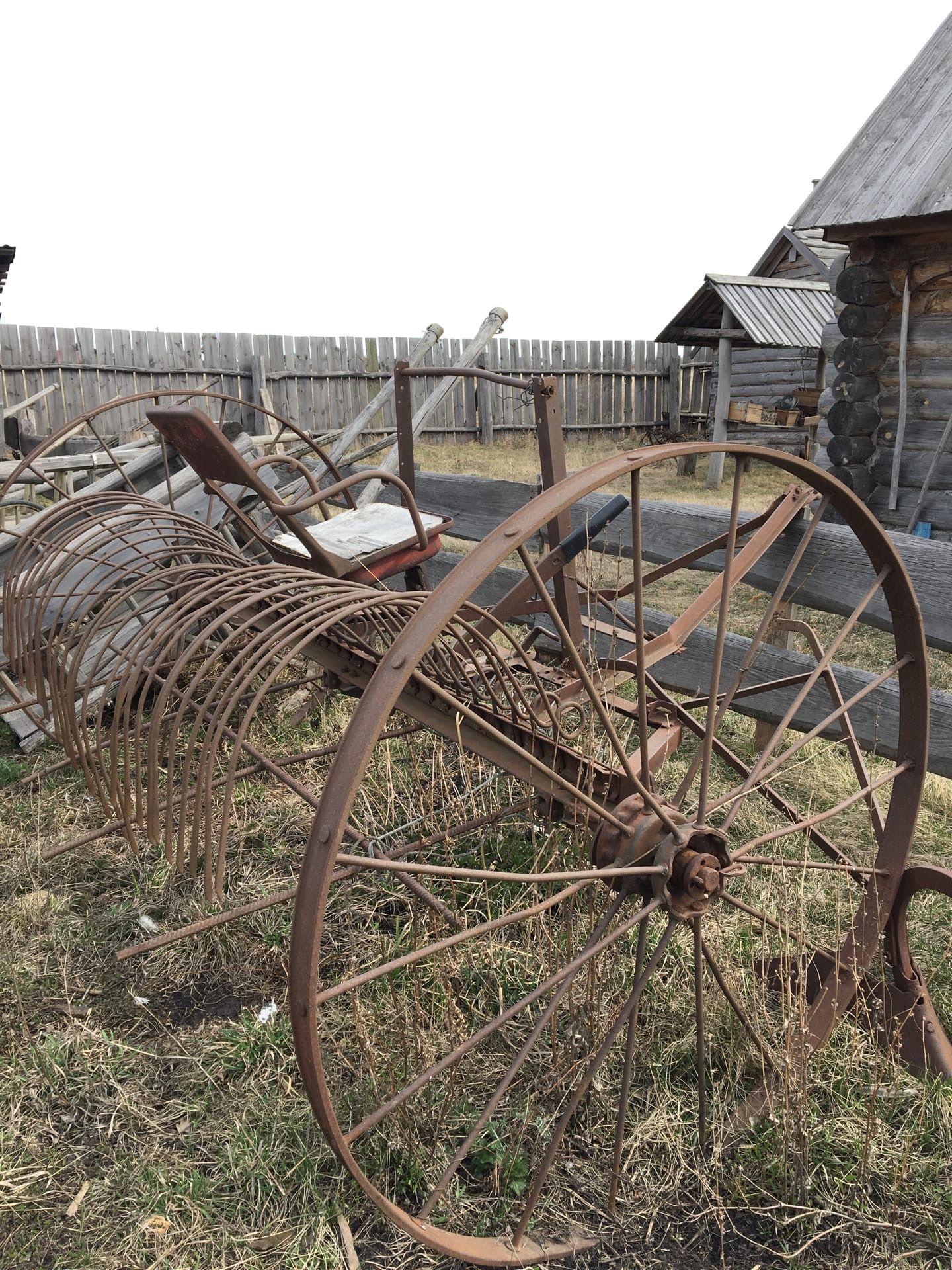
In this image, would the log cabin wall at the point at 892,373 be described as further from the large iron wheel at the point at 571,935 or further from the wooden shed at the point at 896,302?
the large iron wheel at the point at 571,935

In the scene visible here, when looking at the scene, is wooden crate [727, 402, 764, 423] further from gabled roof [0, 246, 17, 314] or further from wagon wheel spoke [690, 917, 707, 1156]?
wagon wheel spoke [690, 917, 707, 1156]

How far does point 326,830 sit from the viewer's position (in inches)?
52.1

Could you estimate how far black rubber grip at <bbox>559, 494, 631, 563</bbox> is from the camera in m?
2.20

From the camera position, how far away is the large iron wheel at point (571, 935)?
5.09ft

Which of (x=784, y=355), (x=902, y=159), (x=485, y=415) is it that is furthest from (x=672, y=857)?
(x=485, y=415)

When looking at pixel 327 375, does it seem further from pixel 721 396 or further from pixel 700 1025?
pixel 700 1025

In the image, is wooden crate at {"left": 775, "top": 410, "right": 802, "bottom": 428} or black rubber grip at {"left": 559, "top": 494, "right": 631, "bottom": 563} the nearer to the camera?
black rubber grip at {"left": 559, "top": 494, "right": 631, "bottom": 563}

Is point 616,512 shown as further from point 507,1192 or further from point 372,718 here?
point 507,1192

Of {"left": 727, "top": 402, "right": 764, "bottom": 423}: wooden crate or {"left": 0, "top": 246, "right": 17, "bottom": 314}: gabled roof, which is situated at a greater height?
{"left": 0, "top": 246, "right": 17, "bottom": 314}: gabled roof

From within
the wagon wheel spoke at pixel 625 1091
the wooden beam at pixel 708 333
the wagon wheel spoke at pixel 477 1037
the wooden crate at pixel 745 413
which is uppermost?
the wooden beam at pixel 708 333

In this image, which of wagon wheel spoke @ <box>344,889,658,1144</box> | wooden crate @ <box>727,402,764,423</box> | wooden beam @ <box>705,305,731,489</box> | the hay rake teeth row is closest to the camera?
wagon wheel spoke @ <box>344,889,658,1144</box>

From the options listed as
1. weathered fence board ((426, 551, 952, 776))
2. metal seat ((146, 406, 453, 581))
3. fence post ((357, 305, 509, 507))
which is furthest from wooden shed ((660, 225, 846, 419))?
metal seat ((146, 406, 453, 581))

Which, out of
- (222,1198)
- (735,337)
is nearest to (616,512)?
(222,1198)

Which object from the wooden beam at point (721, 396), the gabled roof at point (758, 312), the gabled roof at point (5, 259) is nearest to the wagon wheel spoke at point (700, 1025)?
the gabled roof at point (5, 259)
